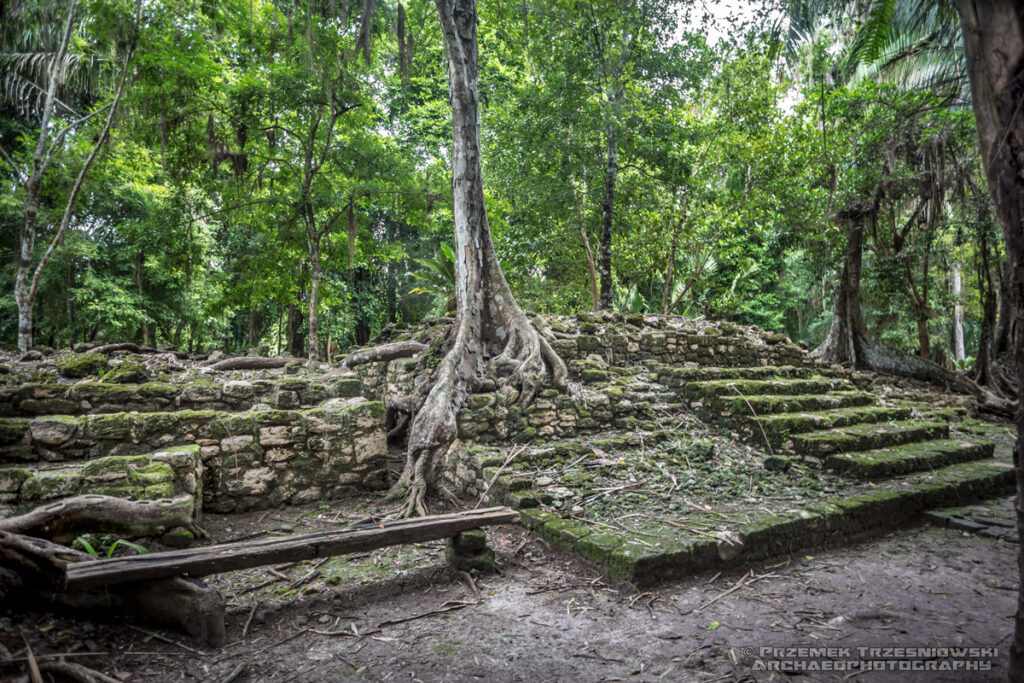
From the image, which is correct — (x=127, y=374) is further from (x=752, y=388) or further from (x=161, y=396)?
→ (x=752, y=388)

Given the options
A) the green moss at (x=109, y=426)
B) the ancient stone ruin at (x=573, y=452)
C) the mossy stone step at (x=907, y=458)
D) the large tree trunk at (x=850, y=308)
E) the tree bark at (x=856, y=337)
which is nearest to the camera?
the ancient stone ruin at (x=573, y=452)

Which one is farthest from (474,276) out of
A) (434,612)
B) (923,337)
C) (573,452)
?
(923,337)

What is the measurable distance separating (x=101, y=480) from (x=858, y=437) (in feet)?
21.6

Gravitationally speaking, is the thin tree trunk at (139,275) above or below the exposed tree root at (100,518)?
above

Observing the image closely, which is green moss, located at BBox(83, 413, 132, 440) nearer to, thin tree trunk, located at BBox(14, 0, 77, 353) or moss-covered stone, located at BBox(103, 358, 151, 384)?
moss-covered stone, located at BBox(103, 358, 151, 384)

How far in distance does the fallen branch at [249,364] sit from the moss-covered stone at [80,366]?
1.32 meters

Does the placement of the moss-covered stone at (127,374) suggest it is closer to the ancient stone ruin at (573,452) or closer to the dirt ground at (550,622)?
the ancient stone ruin at (573,452)

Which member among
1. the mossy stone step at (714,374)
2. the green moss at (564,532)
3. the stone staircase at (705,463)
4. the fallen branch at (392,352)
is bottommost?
the green moss at (564,532)

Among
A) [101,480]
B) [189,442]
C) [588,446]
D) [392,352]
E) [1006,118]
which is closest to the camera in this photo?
[1006,118]

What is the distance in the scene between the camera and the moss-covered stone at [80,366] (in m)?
5.27

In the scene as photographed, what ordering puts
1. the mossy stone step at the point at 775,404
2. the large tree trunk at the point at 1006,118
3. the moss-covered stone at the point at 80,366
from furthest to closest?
the mossy stone step at the point at 775,404 < the moss-covered stone at the point at 80,366 < the large tree trunk at the point at 1006,118

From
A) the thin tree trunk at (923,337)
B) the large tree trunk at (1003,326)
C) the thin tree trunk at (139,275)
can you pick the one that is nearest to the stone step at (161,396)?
the thin tree trunk at (139,275)

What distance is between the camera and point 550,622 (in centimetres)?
278

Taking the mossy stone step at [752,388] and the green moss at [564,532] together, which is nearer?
the green moss at [564,532]
